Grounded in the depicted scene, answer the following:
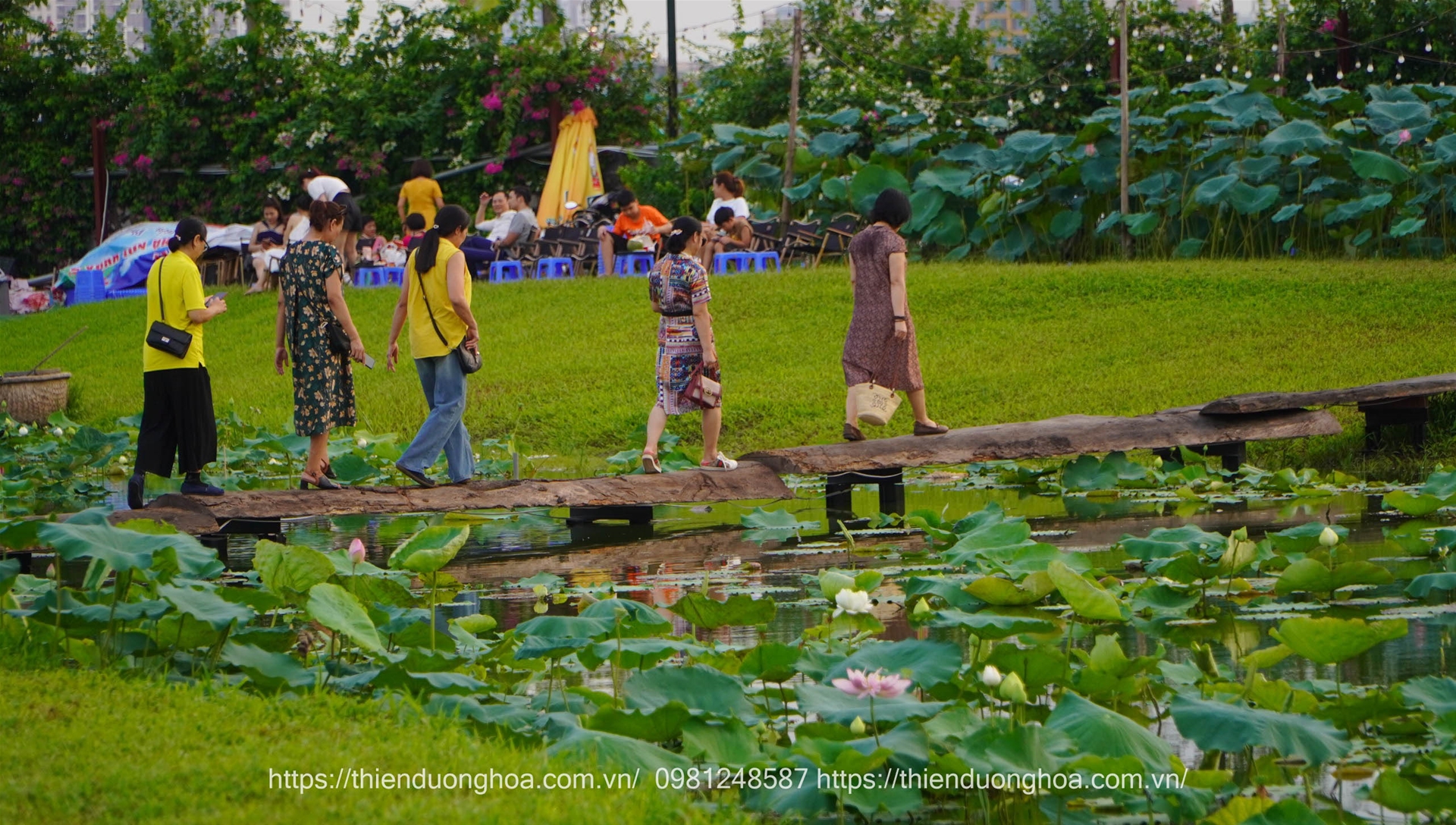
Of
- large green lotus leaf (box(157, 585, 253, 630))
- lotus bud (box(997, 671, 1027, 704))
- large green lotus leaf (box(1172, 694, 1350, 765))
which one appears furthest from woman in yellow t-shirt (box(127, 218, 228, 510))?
large green lotus leaf (box(1172, 694, 1350, 765))

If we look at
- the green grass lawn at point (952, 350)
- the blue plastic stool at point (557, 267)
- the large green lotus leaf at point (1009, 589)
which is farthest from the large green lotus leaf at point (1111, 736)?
the blue plastic stool at point (557, 267)

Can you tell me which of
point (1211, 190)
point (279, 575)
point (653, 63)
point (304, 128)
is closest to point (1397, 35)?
point (1211, 190)

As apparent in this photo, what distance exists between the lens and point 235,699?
364 centimetres

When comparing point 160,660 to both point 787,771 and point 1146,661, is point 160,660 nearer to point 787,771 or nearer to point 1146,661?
point 787,771

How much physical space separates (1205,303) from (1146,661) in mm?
9364

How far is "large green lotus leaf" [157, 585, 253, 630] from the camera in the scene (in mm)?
3783

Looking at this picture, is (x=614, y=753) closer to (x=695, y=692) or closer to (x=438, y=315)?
(x=695, y=692)

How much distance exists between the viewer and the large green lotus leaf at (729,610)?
4.16 metres

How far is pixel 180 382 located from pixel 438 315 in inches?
47.6

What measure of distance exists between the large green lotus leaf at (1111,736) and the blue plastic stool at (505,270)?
14.2 metres

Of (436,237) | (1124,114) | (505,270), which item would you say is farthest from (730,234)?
(436,237)

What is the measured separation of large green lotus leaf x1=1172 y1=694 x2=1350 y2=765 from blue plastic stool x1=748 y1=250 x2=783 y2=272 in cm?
1312

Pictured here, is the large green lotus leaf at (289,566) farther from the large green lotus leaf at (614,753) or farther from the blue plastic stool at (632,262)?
the blue plastic stool at (632,262)

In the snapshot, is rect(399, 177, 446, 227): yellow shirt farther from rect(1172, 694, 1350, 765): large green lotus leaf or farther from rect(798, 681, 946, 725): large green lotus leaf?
rect(1172, 694, 1350, 765): large green lotus leaf
